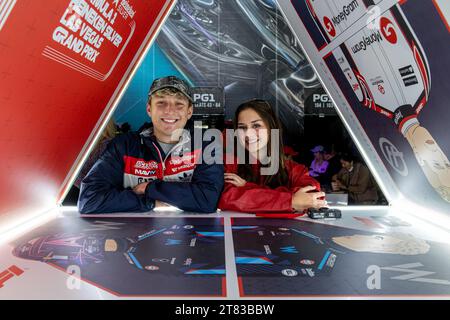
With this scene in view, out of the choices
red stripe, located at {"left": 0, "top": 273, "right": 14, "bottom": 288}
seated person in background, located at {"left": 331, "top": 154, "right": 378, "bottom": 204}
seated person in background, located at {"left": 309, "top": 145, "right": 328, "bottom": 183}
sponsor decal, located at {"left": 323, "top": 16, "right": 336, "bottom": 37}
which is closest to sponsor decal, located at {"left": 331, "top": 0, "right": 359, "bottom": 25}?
sponsor decal, located at {"left": 323, "top": 16, "right": 336, "bottom": 37}

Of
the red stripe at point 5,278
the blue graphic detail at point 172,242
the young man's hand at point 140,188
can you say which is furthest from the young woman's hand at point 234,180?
the red stripe at point 5,278

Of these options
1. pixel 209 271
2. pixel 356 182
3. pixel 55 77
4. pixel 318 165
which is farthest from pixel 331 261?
pixel 318 165

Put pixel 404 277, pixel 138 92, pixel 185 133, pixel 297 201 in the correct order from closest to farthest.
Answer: pixel 404 277, pixel 297 201, pixel 185 133, pixel 138 92

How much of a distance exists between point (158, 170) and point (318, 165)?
2.91 meters

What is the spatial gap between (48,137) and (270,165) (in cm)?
105

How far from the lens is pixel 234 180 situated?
181 cm

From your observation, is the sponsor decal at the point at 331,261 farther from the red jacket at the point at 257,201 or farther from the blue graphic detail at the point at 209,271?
the red jacket at the point at 257,201

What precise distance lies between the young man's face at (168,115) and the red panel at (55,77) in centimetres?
20

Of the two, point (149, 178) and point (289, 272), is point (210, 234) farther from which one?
point (149, 178)

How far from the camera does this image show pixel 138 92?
4051 millimetres

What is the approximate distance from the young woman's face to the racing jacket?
0.91ft

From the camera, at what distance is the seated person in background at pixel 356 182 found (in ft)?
13.3
